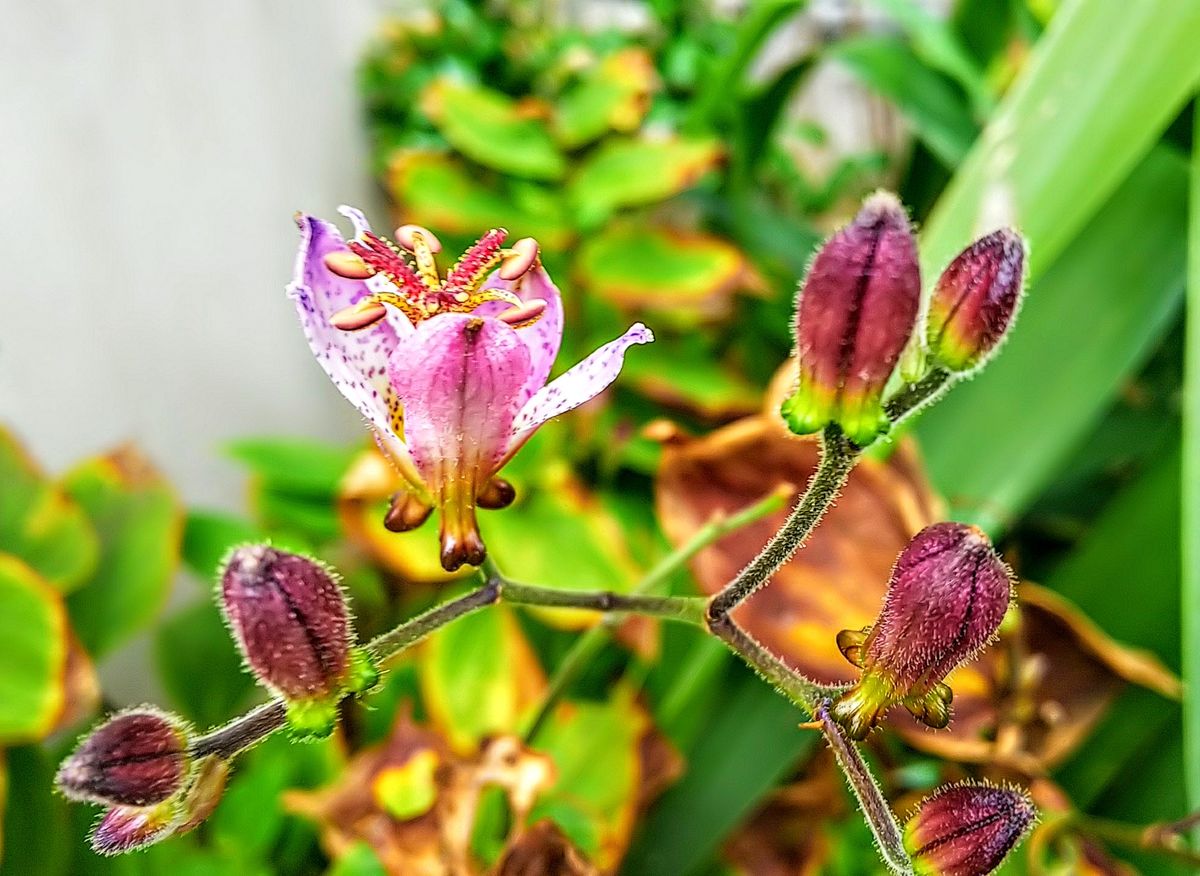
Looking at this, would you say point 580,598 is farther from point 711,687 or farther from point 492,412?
point 711,687

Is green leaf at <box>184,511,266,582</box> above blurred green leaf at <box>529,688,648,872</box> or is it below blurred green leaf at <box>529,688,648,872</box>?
below

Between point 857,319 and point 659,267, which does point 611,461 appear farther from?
point 857,319

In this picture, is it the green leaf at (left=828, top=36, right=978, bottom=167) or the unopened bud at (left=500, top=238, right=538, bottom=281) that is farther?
the green leaf at (left=828, top=36, right=978, bottom=167)

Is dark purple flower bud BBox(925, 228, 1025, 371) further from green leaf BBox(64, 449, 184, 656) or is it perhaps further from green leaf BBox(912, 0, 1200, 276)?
green leaf BBox(64, 449, 184, 656)

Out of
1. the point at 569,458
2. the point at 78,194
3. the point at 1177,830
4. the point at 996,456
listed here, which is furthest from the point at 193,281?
the point at 1177,830

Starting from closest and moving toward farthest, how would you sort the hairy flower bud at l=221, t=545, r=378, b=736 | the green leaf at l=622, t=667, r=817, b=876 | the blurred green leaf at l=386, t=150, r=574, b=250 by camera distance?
the hairy flower bud at l=221, t=545, r=378, b=736, the green leaf at l=622, t=667, r=817, b=876, the blurred green leaf at l=386, t=150, r=574, b=250

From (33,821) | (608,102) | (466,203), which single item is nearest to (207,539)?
(33,821)

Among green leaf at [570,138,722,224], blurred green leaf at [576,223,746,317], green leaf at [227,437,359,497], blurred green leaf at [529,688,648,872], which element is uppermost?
green leaf at [570,138,722,224]

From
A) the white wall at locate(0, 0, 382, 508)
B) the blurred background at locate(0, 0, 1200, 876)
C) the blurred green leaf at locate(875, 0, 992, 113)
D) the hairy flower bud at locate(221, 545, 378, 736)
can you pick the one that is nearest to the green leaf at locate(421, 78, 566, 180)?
the blurred background at locate(0, 0, 1200, 876)
